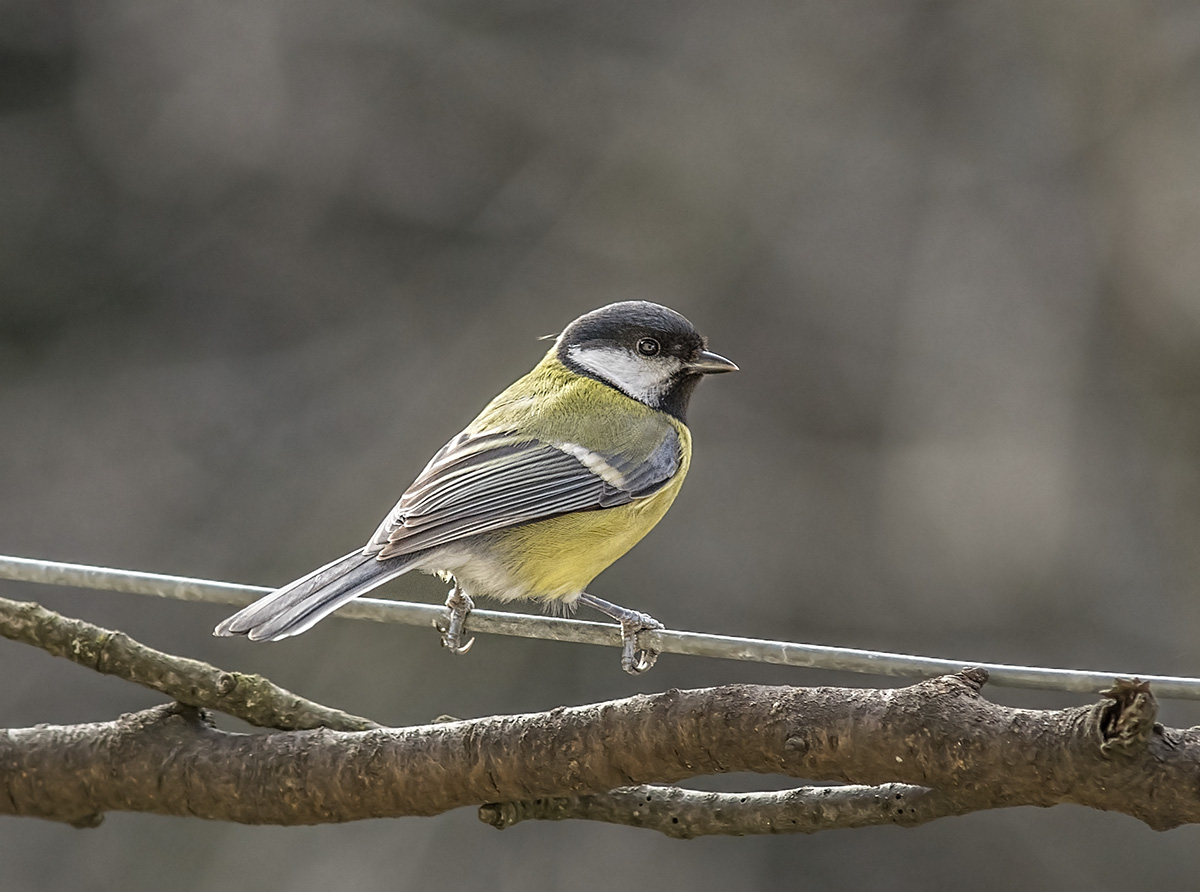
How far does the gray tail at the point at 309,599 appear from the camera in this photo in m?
1.69

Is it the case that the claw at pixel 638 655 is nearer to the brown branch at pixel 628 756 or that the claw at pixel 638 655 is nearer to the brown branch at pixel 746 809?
the brown branch at pixel 746 809

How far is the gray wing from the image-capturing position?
6.91 feet

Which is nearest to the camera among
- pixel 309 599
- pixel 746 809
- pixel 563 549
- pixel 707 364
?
pixel 746 809

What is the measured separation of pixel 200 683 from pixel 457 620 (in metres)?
0.36

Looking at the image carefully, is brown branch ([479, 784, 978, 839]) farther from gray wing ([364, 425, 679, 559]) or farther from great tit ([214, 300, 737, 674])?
gray wing ([364, 425, 679, 559])

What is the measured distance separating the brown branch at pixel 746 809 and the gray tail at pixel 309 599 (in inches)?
14.9

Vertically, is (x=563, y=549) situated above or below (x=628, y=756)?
above

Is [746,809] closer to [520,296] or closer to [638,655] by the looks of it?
[638,655]

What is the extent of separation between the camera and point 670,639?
1.32 meters

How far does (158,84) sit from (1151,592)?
3801mm

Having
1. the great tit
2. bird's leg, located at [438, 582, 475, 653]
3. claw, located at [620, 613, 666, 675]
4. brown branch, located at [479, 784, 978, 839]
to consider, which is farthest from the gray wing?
brown branch, located at [479, 784, 978, 839]

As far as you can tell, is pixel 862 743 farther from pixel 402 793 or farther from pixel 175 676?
pixel 175 676

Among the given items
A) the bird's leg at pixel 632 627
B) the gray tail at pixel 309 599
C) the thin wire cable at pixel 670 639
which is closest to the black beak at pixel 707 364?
the bird's leg at pixel 632 627

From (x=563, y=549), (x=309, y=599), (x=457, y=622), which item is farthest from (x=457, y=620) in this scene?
(x=563, y=549)
